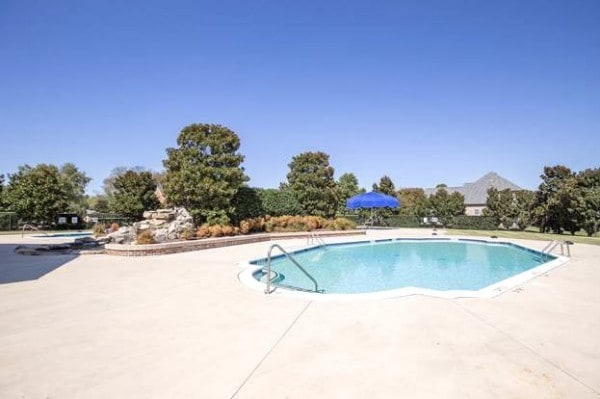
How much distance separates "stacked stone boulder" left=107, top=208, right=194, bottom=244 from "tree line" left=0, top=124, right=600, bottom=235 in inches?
71.2

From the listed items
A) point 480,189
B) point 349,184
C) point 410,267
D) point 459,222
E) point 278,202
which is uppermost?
point 349,184

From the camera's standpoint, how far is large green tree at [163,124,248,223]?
720 inches

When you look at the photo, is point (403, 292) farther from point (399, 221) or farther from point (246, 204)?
point (399, 221)

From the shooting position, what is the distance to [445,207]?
102ft

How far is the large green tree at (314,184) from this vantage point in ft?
84.9

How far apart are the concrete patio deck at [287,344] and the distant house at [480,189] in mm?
51656

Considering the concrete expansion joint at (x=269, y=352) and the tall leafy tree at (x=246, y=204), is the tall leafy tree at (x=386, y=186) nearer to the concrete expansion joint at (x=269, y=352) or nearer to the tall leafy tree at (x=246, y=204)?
the tall leafy tree at (x=246, y=204)

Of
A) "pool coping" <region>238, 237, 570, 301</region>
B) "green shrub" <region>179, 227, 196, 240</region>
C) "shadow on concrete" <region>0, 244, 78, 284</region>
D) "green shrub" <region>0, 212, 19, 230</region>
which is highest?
"green shrub" <region>0, 212, 19, 230</region>

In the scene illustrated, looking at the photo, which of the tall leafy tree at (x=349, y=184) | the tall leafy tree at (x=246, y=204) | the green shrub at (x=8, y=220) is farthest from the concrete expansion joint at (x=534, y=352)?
the tall leafy tree at (x=349, y=184)

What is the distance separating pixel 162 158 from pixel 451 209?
24971mm

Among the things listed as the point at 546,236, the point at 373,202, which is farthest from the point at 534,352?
the point at 546,236

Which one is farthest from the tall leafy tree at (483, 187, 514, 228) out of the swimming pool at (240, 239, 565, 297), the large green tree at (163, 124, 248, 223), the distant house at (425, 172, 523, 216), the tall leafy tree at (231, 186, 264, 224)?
the distant house at (425, 172, 523, 216)

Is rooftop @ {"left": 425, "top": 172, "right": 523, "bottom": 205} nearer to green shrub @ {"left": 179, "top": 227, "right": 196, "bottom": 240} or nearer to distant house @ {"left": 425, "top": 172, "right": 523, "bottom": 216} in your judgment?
distant house @ {"left": 425, "top": 172, "right": 523, "bottom": 216}

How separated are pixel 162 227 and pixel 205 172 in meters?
3.86
